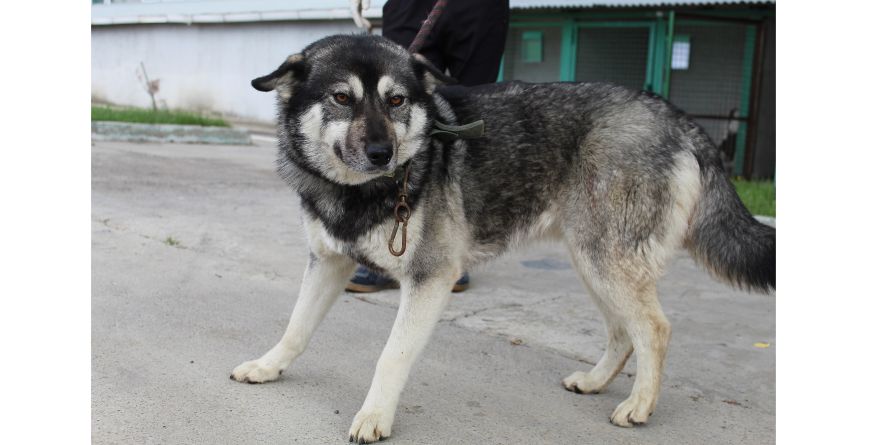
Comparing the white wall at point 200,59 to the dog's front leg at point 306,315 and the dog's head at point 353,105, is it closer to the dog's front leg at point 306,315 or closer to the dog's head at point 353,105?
the dog's front leg at point 306,315

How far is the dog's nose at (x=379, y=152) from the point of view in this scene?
110 inches

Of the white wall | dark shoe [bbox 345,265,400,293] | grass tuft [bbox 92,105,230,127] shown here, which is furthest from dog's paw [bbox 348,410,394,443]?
the white wall

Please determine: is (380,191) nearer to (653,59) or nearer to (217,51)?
(653,59)

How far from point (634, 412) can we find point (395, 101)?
1.48m

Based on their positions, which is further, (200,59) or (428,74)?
(200,59)

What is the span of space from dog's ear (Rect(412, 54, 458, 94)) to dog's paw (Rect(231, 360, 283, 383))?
1.31 m

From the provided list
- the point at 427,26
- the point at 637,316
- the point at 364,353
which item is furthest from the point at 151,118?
the point at 637,316

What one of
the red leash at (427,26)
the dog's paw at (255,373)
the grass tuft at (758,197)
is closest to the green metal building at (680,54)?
the grass tuft at (758,197)

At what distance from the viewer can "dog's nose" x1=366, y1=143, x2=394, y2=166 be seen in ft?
9.20

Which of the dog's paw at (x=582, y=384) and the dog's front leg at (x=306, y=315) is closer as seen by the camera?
the dog's front leg at (x=306, y=315)

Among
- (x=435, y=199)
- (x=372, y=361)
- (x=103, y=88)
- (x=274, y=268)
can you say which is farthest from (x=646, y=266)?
(x=103, y=88)

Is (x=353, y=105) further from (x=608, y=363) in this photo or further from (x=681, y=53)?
(x=681, y=53)

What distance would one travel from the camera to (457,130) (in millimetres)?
3186

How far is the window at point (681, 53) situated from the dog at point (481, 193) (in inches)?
361
